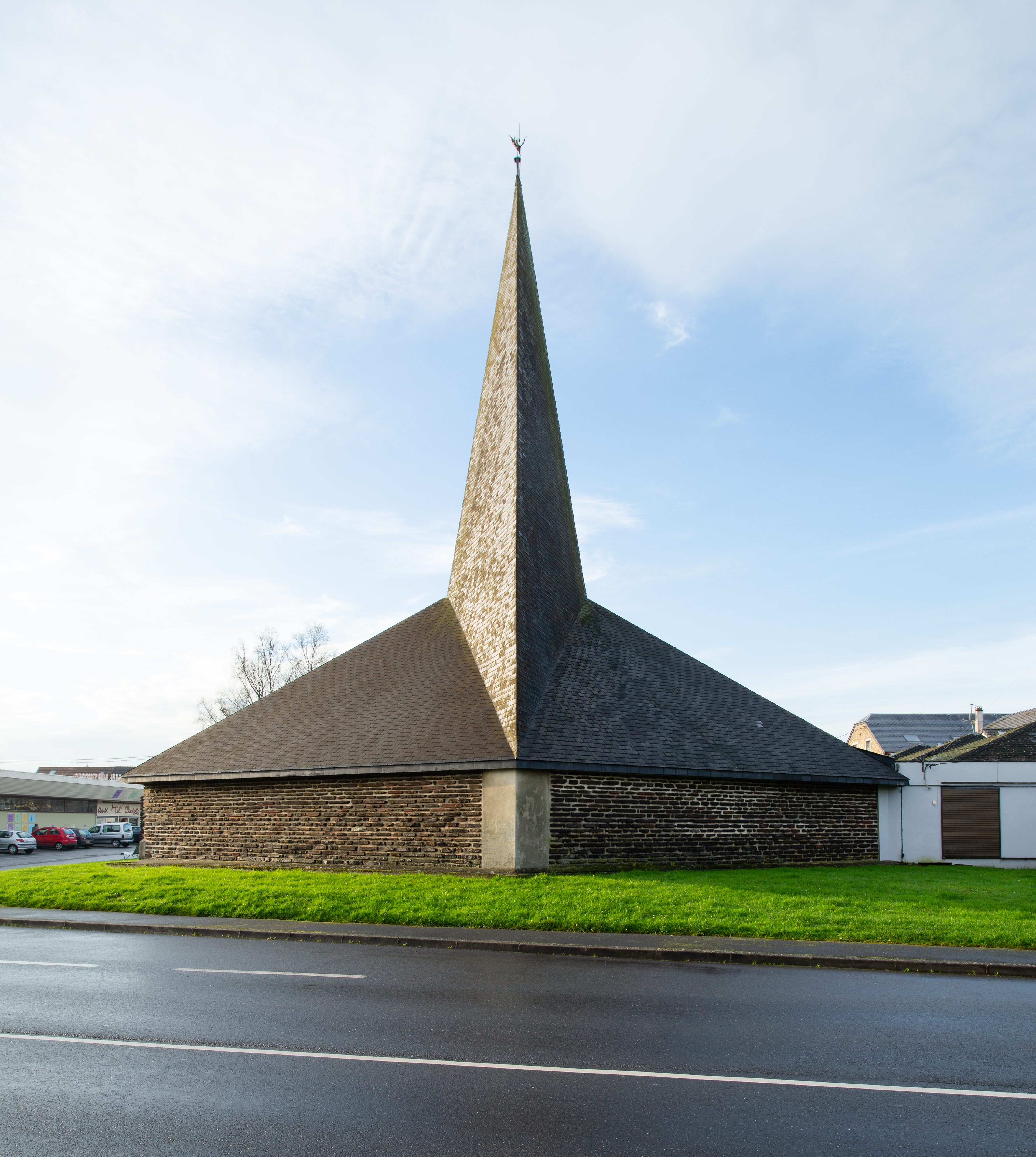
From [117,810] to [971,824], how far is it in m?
81.8

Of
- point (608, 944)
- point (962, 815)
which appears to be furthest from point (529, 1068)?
point (962, 815)

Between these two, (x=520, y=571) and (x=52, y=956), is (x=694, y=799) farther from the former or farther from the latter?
(x=52, y=956)

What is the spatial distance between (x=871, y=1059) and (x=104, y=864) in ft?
66.4

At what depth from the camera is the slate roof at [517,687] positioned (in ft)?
59.6

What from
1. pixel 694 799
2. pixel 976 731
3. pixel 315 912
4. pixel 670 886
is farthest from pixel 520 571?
pixel 976 731

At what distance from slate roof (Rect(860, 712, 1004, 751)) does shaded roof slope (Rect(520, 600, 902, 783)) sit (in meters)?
57.2

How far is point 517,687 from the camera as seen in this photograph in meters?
18.0

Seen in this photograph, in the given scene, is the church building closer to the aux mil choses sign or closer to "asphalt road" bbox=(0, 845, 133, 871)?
"asphalt road" bbox=(0, 845, 133, 871)

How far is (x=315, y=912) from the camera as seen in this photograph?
13.0 metres

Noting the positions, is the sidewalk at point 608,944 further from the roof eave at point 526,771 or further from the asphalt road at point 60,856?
the asphalt road at point 60,856

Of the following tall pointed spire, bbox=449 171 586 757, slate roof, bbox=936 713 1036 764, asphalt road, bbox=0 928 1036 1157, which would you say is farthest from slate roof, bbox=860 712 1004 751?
asphalt road, bbox=0 928 1036 1157

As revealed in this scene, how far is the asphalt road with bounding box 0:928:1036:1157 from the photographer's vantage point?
432 centimetres

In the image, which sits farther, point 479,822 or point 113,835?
point 113,835

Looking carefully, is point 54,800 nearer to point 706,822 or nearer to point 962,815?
point 706,822
